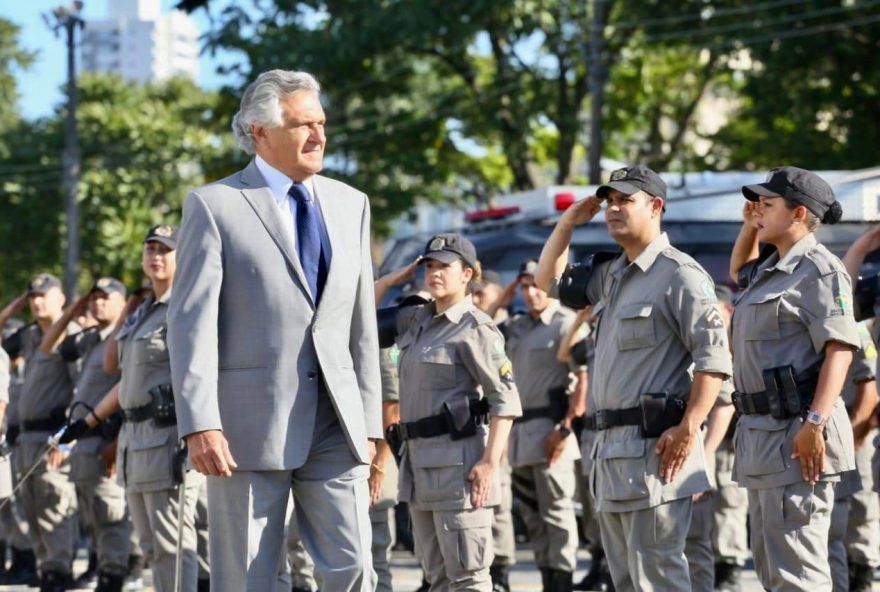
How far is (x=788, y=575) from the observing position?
6359 mm

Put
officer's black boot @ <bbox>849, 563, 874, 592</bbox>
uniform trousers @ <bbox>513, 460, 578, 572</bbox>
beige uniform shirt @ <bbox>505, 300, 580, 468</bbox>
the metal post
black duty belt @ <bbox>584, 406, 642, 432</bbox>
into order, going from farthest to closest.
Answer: the metal post → beige uniform shirt @ <bbox>505, 300, 580, 468</bbox> → uniform trousers @ <bbox>513, 460, 578, 572</bbox> → officer's black boot @ <bbox>849, 563, 874, 592</bbox> → black duty belt @ <bbox>584, 406, 642, 432</bbox>

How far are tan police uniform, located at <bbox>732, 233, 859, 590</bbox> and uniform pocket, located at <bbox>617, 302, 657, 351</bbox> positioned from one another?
17.4 inches

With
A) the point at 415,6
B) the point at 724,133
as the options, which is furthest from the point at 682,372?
the point at 724,133

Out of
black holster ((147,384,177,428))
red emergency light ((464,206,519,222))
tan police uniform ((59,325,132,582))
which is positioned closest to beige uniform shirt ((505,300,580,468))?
tan police uniform ((59,325,132,582))

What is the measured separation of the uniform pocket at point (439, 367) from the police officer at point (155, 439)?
4.14 feet

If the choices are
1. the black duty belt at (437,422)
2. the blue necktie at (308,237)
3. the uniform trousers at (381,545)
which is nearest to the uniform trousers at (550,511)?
the uniform trousers at (381,545)

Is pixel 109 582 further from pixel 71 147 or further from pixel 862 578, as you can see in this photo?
pixel 71 147

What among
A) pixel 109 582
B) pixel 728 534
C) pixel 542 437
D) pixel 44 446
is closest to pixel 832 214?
pixel 728 534

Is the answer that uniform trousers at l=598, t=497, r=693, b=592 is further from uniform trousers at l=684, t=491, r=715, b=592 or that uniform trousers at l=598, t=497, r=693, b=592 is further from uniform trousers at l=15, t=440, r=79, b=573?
uniform trousers at l=15, t=440, r=79, b=573

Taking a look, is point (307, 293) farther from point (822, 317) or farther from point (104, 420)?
point (104, 420)

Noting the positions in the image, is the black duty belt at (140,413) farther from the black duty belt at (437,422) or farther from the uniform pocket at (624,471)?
the uniform pocket at (624,471)

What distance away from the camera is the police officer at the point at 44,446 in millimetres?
10812

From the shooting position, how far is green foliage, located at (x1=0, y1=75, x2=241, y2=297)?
120 ft

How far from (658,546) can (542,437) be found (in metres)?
4.22
